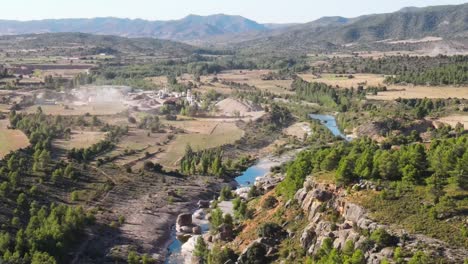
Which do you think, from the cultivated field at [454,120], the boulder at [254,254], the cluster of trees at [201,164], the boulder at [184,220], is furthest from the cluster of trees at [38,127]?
the cultivated field at [454,120]

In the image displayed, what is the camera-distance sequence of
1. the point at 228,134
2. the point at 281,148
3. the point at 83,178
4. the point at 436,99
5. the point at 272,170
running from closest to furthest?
the point at 83,178, the point at 272,170, the point at 281,148, the point at 228,134, the point at 436,99

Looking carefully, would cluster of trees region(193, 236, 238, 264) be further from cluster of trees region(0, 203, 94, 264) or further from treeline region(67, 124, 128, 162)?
treeline region(67, 124, 128, 162)

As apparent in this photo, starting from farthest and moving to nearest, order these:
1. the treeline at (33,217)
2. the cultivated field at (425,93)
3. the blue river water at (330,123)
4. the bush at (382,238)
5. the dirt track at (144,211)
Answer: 1. the cultivated field at (425,93)
2. the blue river water at (330,123)
3. the dirt track at (144,211)
4. the treeline at (33,217)
5. the bush at (382,238)

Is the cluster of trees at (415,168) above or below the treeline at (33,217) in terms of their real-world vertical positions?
above

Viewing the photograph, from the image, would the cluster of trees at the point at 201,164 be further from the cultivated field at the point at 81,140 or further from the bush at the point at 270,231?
the bush at the point at 270,231

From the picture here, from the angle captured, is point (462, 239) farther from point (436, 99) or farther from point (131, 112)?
point (131, 112)

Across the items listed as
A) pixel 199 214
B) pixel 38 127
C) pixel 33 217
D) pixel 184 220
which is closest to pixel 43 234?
pixel 33 217

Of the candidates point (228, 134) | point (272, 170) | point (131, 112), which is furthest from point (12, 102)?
point (272, 170)
